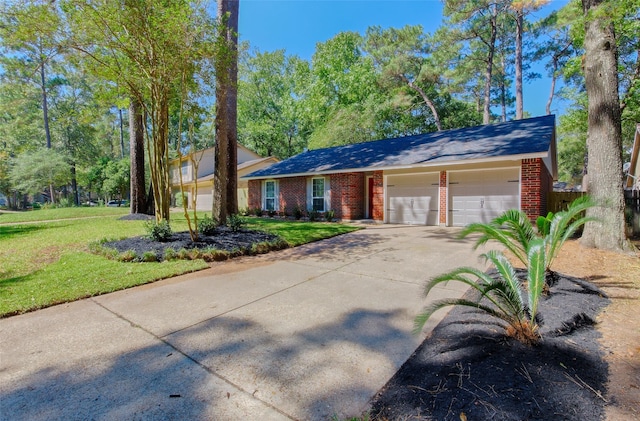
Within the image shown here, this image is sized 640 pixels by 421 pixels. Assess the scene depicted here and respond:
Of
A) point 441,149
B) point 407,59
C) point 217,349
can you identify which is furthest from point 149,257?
point 407,59

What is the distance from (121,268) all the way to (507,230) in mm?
6089

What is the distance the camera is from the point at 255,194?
17.7 meters

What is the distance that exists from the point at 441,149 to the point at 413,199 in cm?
224

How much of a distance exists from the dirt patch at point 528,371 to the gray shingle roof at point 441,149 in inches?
307

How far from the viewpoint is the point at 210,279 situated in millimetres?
4848

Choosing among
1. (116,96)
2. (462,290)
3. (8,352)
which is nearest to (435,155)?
(462,290)

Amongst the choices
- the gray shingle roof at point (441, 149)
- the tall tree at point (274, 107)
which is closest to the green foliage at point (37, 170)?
the tall tree at point (274, 107)

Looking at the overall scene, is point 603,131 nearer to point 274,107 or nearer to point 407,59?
point 407,59

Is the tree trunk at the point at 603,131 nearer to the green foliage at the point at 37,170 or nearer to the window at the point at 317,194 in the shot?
the window at the point at 317,194

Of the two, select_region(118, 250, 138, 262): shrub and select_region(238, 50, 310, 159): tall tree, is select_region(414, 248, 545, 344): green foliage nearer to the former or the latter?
select_region(118, 250, 138, 262): shrub

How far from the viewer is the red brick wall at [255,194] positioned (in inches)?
687

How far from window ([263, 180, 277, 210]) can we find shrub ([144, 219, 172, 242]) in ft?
31.9

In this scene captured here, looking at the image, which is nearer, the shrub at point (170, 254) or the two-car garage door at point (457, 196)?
the shrub at point (170, 254)

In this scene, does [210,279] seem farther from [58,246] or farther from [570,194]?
[570,194]
